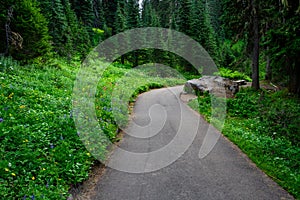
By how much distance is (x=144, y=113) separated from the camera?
1205 cm

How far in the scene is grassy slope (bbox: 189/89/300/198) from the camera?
5801 millimetres

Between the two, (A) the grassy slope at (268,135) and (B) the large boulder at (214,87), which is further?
(B) the large boulder at (214,87)

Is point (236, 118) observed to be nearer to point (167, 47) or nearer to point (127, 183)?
point (127, 183)

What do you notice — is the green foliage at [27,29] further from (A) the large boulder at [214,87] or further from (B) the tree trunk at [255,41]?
(B) the tree trunk at [255,41]

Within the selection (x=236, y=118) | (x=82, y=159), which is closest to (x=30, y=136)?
(x=82, y=159)

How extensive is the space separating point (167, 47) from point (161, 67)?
12.3 ft

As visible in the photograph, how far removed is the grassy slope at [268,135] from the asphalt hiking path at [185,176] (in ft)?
0.98

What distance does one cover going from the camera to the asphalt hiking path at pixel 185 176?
16.1 feet

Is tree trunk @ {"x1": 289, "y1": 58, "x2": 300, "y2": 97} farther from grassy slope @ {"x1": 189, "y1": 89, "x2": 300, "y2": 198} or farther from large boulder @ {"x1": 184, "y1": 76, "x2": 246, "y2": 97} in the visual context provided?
large boulder @ {"x1": 184, "y1": 76, "x2": 246, "y2": 97}

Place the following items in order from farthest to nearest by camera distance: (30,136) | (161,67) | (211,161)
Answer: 1. (161,67)
2. (211,161)
3. (30,136)

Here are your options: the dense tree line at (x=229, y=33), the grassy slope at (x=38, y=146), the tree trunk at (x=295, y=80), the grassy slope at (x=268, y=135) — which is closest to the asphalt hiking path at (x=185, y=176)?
the grassy slope at (x=268, y=135)

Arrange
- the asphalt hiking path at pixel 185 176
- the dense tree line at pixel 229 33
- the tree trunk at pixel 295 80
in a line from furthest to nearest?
1. the tree trunk at pixel 295 80
2. the dense tree line at pixel 229 33
3. the asphalt hiking path at pixel 185 176

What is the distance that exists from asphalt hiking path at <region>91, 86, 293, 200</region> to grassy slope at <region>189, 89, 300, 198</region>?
299 mm

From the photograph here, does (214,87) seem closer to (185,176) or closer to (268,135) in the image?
(268,135)
